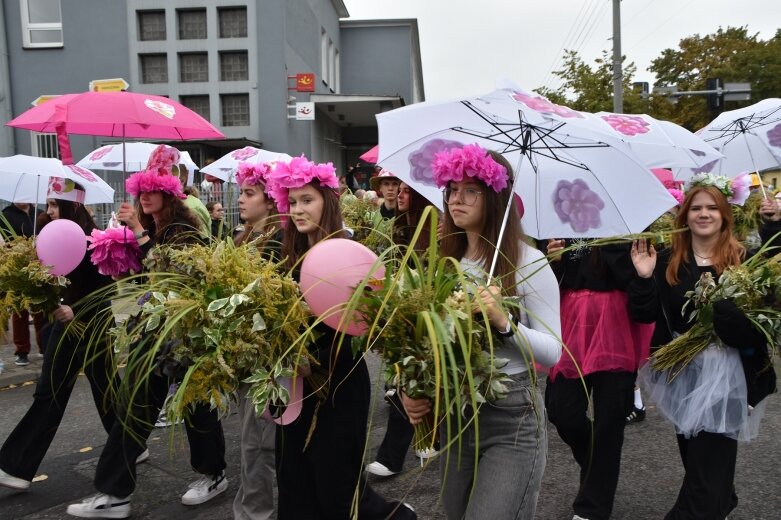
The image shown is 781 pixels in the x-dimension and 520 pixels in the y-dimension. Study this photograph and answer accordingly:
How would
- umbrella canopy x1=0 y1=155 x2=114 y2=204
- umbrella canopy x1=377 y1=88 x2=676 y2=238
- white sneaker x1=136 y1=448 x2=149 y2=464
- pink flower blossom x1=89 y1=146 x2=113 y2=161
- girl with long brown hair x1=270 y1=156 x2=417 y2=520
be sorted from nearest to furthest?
girl with long brown hair x1=270 y1=156 x2=417 y2=520, umbrella canopy x1=377 y1=88 x2=676 y2=238, white sneaker x1=136 y1=448 x2=149 y2=464, umbrella canopy x1=0 y1=155 x2=114 y2=204, pink flower blossom x1=89 y1=146 x2=113 y2=161

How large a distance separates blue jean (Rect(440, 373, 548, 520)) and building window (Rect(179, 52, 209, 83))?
23.3 metres

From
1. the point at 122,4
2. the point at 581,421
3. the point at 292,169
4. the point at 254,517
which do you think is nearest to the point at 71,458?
the point at 254,517

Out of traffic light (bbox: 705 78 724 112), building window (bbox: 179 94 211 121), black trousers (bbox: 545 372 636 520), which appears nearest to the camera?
black trousers (bbox: 545 372 636 520)

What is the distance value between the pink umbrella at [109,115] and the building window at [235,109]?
1975 cm

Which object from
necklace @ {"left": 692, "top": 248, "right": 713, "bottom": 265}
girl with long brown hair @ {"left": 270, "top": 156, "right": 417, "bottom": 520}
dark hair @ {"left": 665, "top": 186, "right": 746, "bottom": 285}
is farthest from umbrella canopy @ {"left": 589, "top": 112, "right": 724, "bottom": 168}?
girl with long brown hair @ {"left": 270, "top": 156, "right": 417, "bottom": 520}

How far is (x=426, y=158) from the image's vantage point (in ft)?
11.2

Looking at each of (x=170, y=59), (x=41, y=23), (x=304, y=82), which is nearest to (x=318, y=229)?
(x=304, y=82)

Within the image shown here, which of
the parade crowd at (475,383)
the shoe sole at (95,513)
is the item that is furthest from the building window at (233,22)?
the shoe sole at (95,513)

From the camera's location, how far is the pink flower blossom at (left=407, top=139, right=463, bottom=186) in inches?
133

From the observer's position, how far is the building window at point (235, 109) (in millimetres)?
24094

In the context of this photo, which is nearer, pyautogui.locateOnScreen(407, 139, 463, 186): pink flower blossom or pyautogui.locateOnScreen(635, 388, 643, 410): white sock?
pyautogui.locateOnScreen(407, 139, 463, 186): pink flower blossom

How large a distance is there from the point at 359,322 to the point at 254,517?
179 cm

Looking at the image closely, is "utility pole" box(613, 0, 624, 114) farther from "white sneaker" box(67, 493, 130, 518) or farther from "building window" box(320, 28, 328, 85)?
"white sneaker" box(67, 493, 130, 518)

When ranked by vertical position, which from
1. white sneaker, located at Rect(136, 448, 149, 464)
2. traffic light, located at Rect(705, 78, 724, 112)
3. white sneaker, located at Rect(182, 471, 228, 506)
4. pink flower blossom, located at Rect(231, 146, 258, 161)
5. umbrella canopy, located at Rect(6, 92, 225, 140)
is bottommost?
white sneaker, located at Rect(136, 448, 149, 464)
